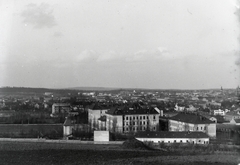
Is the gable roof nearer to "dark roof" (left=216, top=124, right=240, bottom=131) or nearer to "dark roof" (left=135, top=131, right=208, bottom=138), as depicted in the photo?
"dark roof" (left=135, top=131, right=208, bottom=138)

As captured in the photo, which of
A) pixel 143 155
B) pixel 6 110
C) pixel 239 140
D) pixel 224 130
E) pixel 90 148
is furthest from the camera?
pixel 6 110

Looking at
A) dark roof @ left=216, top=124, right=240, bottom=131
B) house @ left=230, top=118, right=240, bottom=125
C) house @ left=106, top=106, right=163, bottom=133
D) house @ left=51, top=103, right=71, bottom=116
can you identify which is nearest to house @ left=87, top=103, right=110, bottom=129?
house @ left=106, top=106, right=163, bottom=133

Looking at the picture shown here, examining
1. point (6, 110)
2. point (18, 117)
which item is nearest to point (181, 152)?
point (18, 117)

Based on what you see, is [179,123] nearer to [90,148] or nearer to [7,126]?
[90,148]

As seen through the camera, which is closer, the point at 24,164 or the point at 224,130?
the point at 24,164

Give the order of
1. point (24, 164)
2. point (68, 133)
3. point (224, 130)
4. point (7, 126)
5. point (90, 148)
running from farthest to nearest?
point (7, 126) → point (224, 130) → point (68, 133) → point (90, 148) → point (24, 164)

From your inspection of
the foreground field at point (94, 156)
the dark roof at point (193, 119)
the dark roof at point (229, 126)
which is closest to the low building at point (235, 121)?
the dark roof at point (229, 126)
